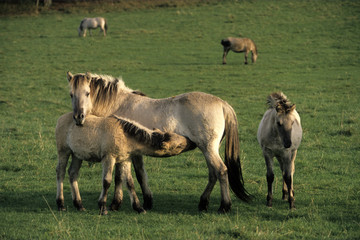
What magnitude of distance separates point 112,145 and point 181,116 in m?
1.25

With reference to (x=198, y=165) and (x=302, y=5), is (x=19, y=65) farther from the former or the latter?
(x=302, y=5)

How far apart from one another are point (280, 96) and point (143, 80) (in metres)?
13.7

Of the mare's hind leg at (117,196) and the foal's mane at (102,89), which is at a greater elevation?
the foal's mane at (102,89)

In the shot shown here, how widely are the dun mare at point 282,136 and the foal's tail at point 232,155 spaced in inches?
20.2

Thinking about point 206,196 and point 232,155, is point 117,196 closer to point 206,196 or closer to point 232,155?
point 206,196

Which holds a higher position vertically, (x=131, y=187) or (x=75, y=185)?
(x=131, y=187)

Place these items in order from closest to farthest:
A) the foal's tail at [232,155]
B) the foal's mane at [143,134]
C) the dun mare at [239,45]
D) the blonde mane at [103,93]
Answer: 1. the foal's mane at [143,134]
2. the foal's tail at [232,155]
3. the blonde mane at [103,93]
4. the dun mare at [239,45]

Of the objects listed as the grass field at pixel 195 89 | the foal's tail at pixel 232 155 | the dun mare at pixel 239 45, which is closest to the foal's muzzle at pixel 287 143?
the foal's tail at pixel 232 155

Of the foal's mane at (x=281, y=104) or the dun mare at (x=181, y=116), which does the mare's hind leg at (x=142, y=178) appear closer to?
the dun mare at (x=181, y=116)

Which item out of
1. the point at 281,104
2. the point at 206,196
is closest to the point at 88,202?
the point at 206,196

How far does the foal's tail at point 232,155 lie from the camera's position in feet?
27.3

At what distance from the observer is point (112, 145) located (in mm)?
7754

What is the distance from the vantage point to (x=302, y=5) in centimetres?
3622

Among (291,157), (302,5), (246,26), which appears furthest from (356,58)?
(291,157)
